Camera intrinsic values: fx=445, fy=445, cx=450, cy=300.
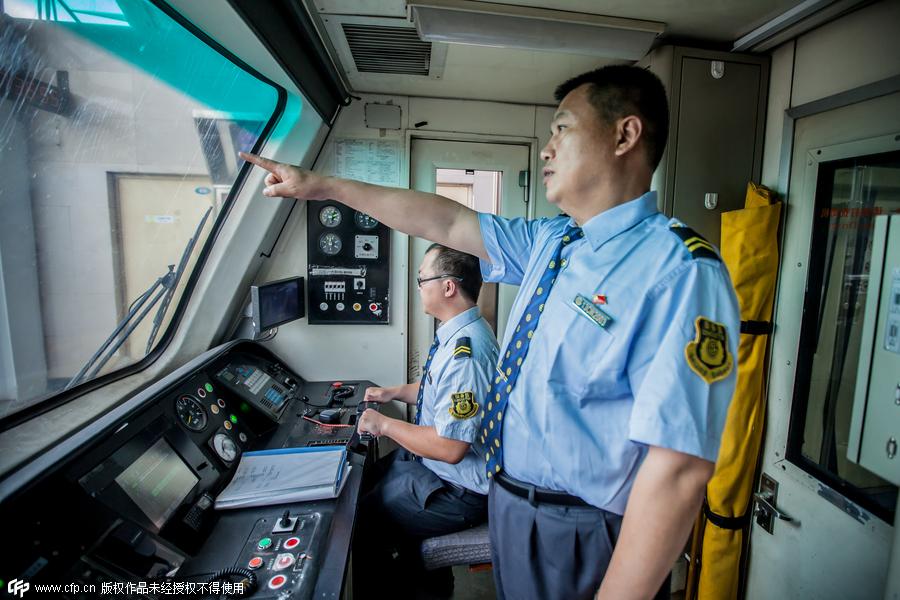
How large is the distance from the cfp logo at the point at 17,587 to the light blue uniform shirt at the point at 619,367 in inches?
40.8

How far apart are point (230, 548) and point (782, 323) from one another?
2.20 meters

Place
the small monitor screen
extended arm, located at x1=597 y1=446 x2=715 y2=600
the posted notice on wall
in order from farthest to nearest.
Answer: the posted notice on wall
the small monitor screen
extended arm, located at x1=597 y1=446 x2=715 y2=600

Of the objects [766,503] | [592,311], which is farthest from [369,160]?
[766,503]

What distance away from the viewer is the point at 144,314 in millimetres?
1852

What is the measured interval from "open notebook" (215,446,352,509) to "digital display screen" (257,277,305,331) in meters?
0.79

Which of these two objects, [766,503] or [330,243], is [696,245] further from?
[330,243]

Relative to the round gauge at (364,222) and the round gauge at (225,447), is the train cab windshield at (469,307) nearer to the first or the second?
the round gauge at (225,447)

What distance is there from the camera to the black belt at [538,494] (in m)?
1.09

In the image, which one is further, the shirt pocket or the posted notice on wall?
the posted notice on wall

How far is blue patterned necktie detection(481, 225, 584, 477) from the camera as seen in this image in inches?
45.3

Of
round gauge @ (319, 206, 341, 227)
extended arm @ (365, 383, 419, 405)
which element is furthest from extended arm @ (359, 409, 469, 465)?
round gauge @ (319, 206, 341, 227)

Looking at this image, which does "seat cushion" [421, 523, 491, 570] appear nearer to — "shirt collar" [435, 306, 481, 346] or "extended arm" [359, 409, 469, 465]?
"extended arm" [359, 409, 469, 465]

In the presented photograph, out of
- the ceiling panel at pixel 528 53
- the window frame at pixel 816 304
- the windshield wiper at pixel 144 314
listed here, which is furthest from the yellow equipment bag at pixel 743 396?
the windshield wiper at pixel 144 314

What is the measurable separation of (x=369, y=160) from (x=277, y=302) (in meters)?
1.00
